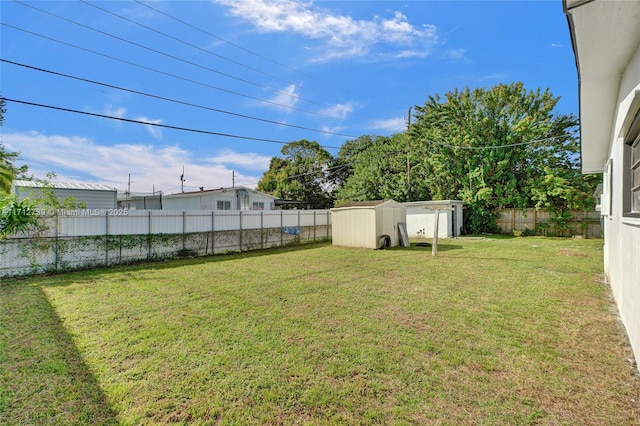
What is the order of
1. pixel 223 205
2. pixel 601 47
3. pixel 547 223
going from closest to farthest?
pixel 601 47 → pixel 547 223 → pixel 223 205

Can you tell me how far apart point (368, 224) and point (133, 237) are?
27.6 ft

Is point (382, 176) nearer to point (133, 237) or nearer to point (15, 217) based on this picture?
point (133, 237)

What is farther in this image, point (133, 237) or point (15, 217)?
point (133, 237)

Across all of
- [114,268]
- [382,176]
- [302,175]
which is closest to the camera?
[114,268]

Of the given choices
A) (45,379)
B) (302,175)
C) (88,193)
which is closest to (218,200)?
(88,193)

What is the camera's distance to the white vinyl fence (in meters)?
7.33

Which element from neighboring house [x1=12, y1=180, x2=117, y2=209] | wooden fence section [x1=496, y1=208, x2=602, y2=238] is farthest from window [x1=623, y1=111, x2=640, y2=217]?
neighboring house [x1=12, y1=180, x2=117, y2=209]

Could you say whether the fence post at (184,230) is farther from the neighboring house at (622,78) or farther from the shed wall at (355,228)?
the neighboring house at (622,78)

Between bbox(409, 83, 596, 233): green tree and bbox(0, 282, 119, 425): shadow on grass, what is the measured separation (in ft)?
61.5

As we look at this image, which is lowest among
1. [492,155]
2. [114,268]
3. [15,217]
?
[114,268]

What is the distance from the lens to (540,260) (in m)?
8.47

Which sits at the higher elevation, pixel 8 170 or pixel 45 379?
pixel 8 170

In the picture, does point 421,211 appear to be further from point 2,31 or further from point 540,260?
point 2,31

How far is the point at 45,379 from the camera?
2.62m
